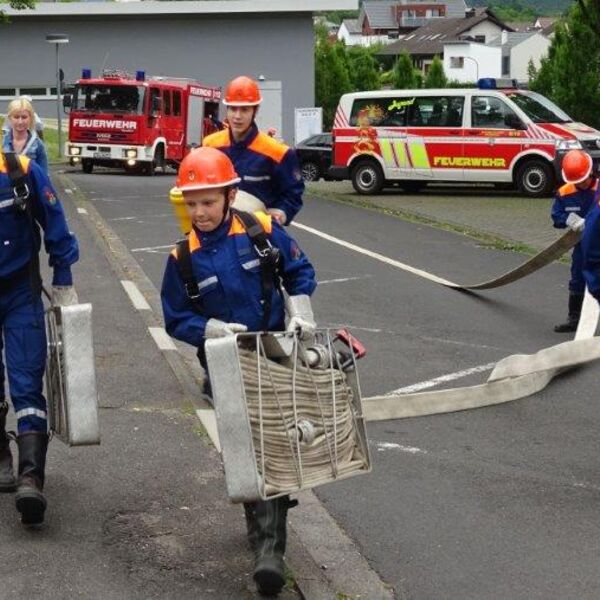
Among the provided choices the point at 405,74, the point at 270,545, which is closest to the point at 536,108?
the point at 270,545

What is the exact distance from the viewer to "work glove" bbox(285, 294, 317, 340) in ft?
15.7

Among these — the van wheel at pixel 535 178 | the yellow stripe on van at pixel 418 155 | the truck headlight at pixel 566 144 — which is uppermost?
the truck headlight at pixel 566 144

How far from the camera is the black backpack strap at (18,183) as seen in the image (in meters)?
5.64

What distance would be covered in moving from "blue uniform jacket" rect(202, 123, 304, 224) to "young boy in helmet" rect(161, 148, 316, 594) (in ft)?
11.6

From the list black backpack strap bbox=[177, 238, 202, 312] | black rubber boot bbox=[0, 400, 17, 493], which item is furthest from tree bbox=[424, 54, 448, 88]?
black backpack strap bbox=[177, 238, 202, 312]

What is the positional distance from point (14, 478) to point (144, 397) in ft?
7.53

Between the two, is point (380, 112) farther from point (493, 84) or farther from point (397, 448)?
point (397, 448)

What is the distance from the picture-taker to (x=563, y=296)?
43.5ft

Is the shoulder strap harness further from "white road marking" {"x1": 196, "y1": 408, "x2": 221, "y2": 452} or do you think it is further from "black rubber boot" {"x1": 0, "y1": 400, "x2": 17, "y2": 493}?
"white road marking" {"x1": 196, "y1": 408, "x2": 221, "y2": 452}

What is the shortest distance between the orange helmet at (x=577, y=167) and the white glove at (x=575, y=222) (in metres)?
0.29

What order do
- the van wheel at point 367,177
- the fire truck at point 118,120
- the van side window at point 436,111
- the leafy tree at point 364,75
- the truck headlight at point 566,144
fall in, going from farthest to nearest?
the leafy tree at point 364,75
the fire truck at point 118,120
the van wheel at point 367,177
the van side window at point 436,111
the truck headlight at point 566,144

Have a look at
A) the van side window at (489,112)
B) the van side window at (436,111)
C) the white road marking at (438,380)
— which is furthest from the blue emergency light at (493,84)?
the white road marking at (438,380)

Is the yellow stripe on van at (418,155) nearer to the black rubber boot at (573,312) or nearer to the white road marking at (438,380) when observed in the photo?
the black rubber boot at (573,312)

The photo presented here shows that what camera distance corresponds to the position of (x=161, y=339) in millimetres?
10250
